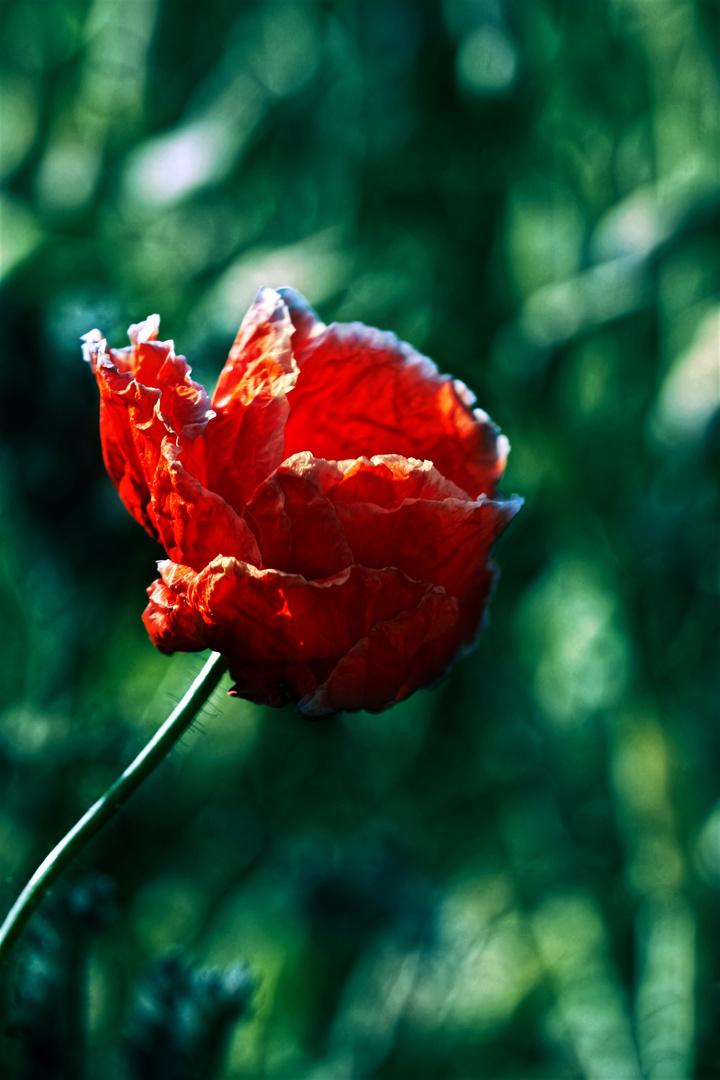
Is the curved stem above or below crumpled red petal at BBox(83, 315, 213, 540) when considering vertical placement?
below

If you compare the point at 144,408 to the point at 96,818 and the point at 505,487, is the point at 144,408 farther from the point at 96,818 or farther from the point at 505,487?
the point at 505,487

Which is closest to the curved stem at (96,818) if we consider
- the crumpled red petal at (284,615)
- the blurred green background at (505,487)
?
the crumpled red petal at (284,615)

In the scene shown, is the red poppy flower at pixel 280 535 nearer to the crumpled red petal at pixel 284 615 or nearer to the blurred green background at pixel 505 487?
the crumpled red petal at pixel 284 615

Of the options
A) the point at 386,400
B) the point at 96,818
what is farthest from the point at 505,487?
the point at 96,818

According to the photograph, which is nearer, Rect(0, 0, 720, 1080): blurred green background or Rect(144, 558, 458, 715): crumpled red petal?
Rect(144, 558, 458, 715): crumpled red petal

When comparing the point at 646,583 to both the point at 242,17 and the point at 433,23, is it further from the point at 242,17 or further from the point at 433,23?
the point at 242,17

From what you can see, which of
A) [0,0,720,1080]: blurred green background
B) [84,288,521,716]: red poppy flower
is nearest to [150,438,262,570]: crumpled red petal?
[84,288,521,716]: red poppy flower

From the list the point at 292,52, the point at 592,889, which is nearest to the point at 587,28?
the point at 292,52

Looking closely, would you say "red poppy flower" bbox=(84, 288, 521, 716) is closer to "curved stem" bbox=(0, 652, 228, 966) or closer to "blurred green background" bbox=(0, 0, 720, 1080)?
"curved stem" bbox=(0, 652, 228, 966)
